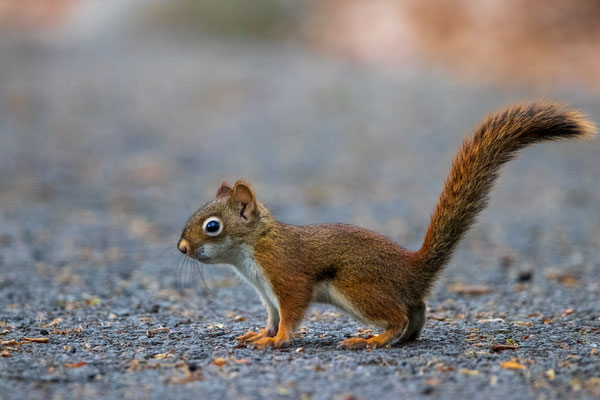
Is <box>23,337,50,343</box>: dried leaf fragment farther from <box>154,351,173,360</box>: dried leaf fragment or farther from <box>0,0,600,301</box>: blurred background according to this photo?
<box>0,0,600,301</box>: blurred background

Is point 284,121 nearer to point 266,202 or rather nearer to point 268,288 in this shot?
point 266,202

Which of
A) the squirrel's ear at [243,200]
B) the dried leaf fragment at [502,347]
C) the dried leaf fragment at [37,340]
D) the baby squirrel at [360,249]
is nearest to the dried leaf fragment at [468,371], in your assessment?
the dried leaf fragment at [502,347]

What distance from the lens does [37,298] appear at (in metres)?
5.81

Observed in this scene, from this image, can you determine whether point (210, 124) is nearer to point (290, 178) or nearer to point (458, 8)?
point (290, 178)

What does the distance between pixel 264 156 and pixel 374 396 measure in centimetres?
1004

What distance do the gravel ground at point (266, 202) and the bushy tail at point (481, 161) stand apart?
0.54 m

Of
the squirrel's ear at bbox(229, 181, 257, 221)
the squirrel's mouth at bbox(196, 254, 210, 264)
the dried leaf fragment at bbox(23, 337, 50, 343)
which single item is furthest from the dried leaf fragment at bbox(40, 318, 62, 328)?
the squirrel's ear at bbox(229, 181, 257, 221)

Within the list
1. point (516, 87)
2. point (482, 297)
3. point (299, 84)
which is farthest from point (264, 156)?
point (482, 297)

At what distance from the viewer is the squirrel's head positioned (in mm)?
4207

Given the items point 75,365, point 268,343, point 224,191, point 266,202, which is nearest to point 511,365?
point 268,343

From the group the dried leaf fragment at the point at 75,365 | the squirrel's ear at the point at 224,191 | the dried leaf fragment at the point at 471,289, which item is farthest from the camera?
the dried leaf fragment at the point at 471,289

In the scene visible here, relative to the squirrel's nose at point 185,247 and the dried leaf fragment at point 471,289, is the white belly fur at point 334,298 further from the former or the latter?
the dried leaf fragment at point 471,289

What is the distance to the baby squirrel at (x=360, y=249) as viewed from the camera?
4.08 metres

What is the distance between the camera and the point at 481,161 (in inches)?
165
